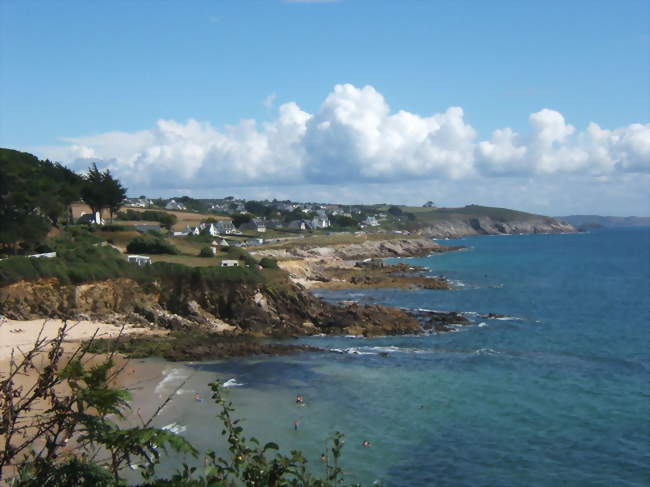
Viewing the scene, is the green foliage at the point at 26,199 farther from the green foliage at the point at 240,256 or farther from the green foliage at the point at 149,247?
the green foliage at the point at 240,256

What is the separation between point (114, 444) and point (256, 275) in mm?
40154

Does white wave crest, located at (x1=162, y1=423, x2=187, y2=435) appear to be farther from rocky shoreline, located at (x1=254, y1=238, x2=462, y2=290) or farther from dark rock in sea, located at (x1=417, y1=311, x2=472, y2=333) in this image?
rocky shoreline, located at (x1=254, y1=238, x2=462, y2=290)

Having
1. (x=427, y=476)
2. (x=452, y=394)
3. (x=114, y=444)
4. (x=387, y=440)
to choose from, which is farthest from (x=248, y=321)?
(x=114, y=444)

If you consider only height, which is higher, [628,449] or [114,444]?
[114,444]

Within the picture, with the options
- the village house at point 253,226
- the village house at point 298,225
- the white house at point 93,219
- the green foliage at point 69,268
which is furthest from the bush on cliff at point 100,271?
the village house at point 298,225

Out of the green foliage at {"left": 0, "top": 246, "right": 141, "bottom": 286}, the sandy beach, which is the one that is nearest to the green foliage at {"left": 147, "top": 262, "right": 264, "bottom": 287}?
the green foliage at {"left": 0, "top": 246, "right": 141, "bottom": 286}

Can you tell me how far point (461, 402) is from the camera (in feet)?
81.3

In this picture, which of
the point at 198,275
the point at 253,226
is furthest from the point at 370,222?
the point at 198,275

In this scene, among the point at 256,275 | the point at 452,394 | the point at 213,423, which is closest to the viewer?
the point at 213,423

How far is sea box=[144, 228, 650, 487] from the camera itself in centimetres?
1848

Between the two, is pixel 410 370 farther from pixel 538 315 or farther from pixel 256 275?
pixel 538 315

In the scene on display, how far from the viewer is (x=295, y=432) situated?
20.7m

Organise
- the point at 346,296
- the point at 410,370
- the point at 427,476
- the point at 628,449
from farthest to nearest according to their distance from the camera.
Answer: the point at 346,296
the point at 410,370
the point at 628,449
the point at 427,476

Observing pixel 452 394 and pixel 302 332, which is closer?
pixel 452 394
